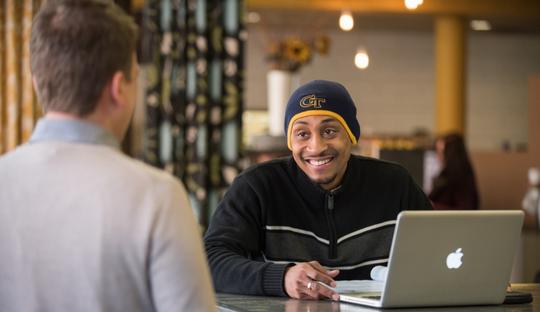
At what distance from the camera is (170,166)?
5512 millimetres

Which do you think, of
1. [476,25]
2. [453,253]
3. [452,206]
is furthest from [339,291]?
[476,25]

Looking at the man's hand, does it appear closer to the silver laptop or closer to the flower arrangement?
the silver laptop

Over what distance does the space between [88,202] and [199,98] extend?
4191 mm

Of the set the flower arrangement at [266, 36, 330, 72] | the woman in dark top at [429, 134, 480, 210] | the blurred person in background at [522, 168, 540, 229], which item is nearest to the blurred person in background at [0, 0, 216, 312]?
the woman in dark top at [429, 134, 480, 210]

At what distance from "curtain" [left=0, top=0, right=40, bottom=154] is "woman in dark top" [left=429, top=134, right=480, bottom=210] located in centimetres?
270

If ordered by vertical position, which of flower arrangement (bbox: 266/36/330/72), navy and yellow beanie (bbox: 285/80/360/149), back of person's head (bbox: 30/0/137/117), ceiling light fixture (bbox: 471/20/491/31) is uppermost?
ceiling light fixture (bbox: 471/20/491/31)

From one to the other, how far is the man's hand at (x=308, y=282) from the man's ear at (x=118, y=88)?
1019 millimetres

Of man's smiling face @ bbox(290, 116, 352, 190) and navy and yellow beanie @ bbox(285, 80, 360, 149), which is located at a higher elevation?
navy and yellow beanie @ bbox(285, 80, 360, 149)

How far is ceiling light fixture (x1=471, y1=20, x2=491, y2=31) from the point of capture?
42.8ft

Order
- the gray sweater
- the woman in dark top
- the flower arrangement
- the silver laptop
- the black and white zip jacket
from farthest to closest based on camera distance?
the flower arrangement → the woman in dark top → the black and white zip jacket → the silver laptop → the gray sweater

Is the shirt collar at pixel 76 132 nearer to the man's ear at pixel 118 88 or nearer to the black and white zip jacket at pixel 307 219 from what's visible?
the man's ear at pixel 118 88

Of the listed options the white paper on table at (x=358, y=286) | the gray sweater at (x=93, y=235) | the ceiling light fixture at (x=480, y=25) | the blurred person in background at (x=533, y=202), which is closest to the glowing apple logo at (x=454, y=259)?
the white paper on table at (x=358, y=286)

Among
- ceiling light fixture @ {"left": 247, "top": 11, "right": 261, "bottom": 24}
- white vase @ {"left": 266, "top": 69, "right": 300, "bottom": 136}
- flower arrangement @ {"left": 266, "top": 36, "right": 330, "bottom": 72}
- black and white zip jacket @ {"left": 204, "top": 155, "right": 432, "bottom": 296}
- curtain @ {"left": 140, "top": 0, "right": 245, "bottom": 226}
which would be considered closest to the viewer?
black and white zip jacket @ {"left": 204, "top": 155, "right": 432, "bottom": 296}

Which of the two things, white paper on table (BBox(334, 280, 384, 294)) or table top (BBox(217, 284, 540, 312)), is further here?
white paper on table (BBox(334, 280, 384, 294))
